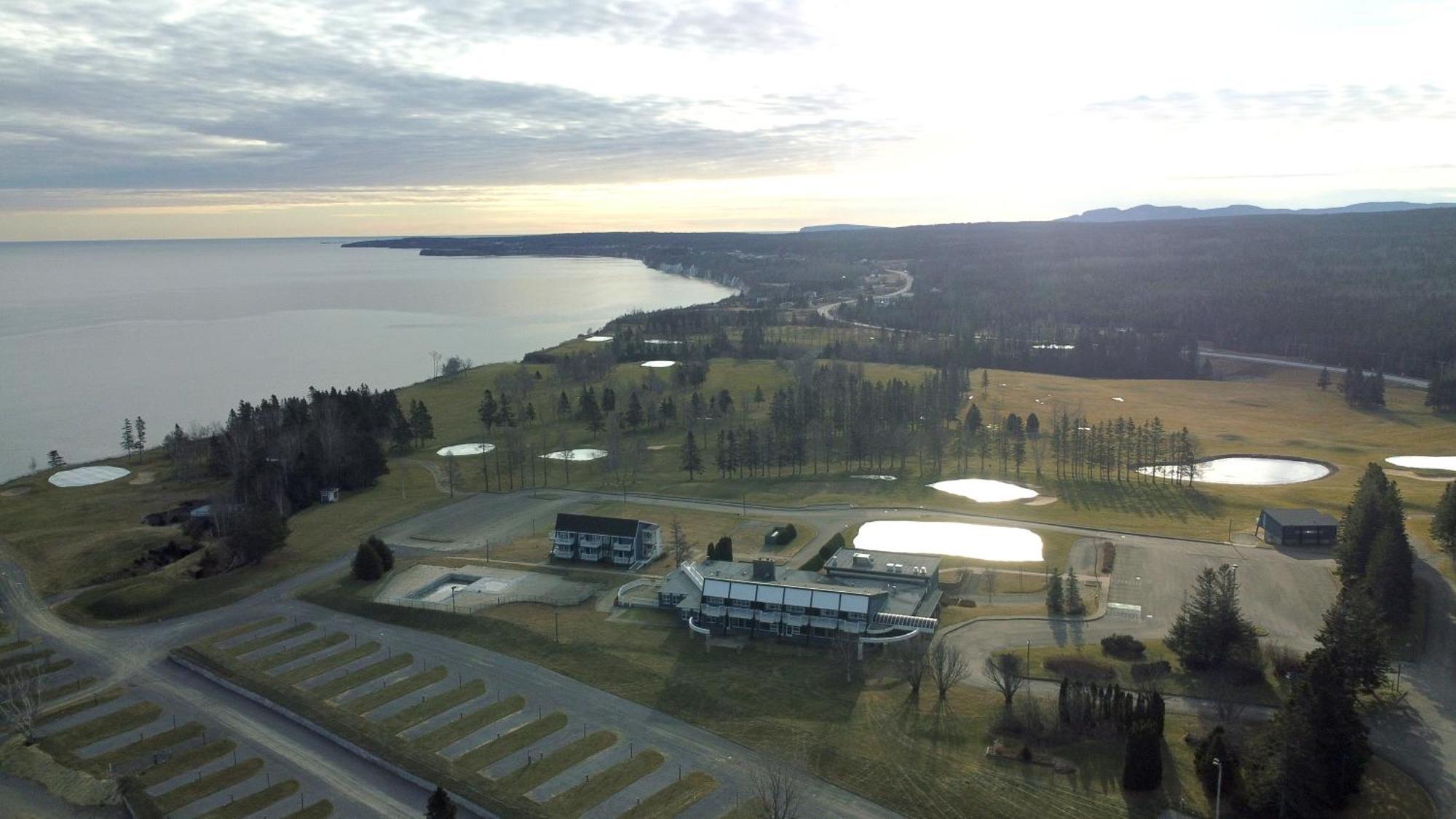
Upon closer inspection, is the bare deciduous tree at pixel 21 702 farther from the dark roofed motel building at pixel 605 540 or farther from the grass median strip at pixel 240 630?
the dark roofed motel building at pixel 605 540

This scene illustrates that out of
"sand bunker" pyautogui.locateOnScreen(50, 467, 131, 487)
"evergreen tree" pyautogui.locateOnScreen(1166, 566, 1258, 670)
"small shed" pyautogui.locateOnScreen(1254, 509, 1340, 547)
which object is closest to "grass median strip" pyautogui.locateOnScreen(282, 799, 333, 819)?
"evergreen tree" pyautogui.locateOnScreen(1166, 566, 1258, 670)

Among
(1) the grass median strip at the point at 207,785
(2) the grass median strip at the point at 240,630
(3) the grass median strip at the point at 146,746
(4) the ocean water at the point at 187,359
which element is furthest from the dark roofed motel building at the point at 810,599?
(4) the ocean water at the point at 187,359

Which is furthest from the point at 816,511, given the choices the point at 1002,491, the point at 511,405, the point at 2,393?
the point at 2,393

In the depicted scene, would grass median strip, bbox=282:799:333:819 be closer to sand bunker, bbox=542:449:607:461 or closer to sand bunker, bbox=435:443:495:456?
sand bunker, bbox=542:449:607:461

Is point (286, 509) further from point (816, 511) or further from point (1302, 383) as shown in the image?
point (1302, 383)

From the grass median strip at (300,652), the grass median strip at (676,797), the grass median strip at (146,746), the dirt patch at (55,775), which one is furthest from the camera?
the grass median strip at (300,652)

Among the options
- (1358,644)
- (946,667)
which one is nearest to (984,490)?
(946,667)

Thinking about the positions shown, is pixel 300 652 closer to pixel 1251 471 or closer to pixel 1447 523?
pixel 1447 523
